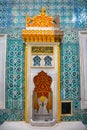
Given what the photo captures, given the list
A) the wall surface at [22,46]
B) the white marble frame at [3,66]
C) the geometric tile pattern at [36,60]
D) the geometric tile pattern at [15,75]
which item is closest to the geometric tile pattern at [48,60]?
the geometric tile pattern at [36,60]

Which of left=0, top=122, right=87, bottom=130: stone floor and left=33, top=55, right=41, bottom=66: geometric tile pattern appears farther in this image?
left=33, top=55, right=41, bottom=66: geometric tile pattern

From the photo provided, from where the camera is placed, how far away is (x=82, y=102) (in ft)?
15.5

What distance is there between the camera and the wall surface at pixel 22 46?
15.5 ft

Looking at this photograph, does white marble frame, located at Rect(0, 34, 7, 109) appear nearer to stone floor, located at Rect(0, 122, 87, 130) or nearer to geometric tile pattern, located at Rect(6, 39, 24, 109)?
geometric tile pattern, located at Rect(6, 39, 24, 109)

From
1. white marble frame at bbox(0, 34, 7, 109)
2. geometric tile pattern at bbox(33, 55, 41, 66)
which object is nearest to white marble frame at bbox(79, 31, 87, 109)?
geometric tile pattern at bbox(33, 55, 41, 66)

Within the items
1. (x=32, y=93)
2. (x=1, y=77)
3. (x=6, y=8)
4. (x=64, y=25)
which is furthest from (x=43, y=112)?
(x=6, y=8)

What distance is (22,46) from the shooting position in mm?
4824

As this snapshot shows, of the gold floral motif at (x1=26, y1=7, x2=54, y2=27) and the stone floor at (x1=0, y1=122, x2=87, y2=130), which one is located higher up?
the gold floral motif at (x1=26, y1=7, x2=54, y2=27)

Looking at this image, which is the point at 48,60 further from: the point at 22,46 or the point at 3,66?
the point at 3,66

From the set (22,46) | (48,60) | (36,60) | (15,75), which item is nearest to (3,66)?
(15,75)

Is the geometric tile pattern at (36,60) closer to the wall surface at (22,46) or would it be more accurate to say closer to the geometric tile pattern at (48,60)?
the geometric tile pattern at (48,60)

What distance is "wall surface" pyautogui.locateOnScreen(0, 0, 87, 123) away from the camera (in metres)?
4.73

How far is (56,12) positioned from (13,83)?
63.6 inches

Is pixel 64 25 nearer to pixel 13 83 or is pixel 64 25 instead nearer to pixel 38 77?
pixel 38 77
